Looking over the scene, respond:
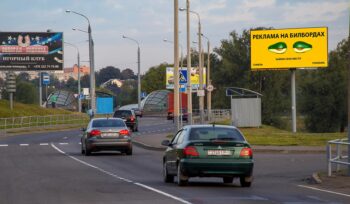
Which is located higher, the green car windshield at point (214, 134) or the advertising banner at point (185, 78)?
the advertising banner at point (185, 78)

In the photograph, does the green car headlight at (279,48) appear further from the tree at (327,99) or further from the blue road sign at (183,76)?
the tree at (327,99)

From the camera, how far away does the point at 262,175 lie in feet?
77.0

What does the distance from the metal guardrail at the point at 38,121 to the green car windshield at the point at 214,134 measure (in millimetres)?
47806

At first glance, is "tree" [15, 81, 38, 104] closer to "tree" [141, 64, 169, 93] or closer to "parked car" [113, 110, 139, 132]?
"tree" [141, 64, 169, 93]

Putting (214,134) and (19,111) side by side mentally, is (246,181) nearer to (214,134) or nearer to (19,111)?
(214,134)

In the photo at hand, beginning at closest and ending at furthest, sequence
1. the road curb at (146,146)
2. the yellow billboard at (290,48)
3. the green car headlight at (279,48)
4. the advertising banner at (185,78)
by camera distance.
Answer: the road curb at (146,146) → the advertising banner at (185,78) → the yellow billboard at (290,48) → the green car headlight at (279,48)

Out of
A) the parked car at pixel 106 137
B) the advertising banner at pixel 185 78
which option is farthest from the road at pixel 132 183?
the advertising banner at pixel 185 78

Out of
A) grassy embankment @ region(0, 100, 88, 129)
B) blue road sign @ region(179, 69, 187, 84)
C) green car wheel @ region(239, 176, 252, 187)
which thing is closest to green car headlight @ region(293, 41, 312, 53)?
blue road sign @ region(179, 69, 187, 84)

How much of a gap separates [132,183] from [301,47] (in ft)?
126

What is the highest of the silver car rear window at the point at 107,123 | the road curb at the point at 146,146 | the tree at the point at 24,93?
the tree at the point at 24,93

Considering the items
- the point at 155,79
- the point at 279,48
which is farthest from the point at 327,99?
the point at 155,79

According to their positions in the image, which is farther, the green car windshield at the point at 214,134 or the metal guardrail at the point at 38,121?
Result: the metal guardrail at the point at 38,121

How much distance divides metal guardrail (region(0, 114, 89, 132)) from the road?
35.2m

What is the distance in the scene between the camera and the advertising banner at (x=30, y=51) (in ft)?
264
